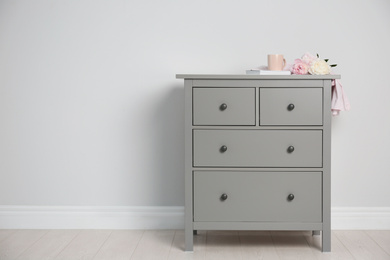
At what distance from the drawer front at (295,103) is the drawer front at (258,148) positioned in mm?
74

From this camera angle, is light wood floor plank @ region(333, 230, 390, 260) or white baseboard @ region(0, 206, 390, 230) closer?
light wood floor plank @ region(333, 230, 390, 260)

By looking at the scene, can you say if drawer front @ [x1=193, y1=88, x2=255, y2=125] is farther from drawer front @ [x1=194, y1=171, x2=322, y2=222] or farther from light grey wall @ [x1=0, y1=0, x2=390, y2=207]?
light grey wall @ [x1=0, y1=0, x2=390, y2=207]

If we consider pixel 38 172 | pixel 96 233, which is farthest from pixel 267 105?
pixel 38 172

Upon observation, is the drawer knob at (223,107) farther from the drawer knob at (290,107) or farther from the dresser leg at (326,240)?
the dresser leg at (326,240)

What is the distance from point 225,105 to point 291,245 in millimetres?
781

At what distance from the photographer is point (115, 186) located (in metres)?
3.00

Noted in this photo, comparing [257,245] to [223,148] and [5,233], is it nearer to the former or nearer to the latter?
[223,148]

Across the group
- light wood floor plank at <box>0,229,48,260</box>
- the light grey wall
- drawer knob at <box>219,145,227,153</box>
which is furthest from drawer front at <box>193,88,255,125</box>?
light wood floor plank at <box>0,229,48,260</box>

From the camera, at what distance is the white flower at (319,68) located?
2.51m

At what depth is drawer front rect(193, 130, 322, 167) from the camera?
2.50m

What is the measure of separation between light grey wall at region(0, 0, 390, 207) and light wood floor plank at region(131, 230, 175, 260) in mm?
194

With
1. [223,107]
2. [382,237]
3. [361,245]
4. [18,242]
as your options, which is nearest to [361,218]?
[382,237]

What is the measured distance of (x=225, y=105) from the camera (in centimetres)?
249

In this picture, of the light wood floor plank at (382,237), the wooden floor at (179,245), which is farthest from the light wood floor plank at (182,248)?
the light wood floor plank at (382,237)
